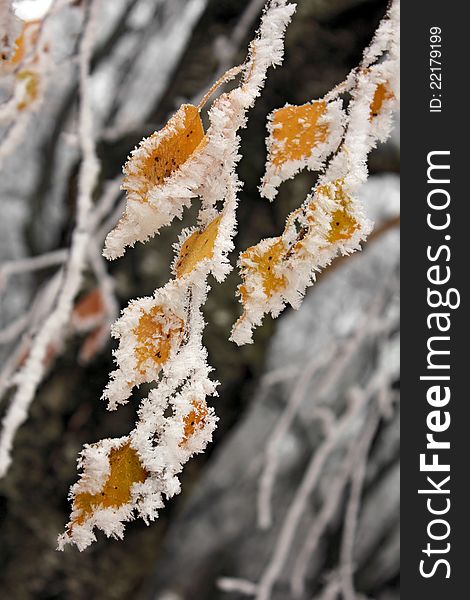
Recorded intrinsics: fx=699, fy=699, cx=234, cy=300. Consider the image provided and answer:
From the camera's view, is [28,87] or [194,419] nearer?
[194,419]

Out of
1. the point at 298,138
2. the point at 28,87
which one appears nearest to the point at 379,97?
the point at 298,138

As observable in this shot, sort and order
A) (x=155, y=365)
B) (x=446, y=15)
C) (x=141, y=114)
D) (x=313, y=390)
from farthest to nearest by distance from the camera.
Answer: (x=313, y=390) → (x=141, y=114) → (x=446, y=15) → (x=155, y=365)

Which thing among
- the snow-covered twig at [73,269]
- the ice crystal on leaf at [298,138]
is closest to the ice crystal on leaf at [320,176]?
the ice crystal on leaf at [298,138]

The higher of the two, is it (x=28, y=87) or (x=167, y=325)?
(x=28, y=87)

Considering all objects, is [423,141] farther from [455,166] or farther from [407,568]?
[407,568]

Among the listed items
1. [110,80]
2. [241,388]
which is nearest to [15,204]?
[110,80]

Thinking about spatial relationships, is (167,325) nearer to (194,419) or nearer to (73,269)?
(194,419)

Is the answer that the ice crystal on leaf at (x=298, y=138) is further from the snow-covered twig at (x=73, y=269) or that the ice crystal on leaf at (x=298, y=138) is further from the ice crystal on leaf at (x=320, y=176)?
the snow-covered twig at (x=73, y=269)
